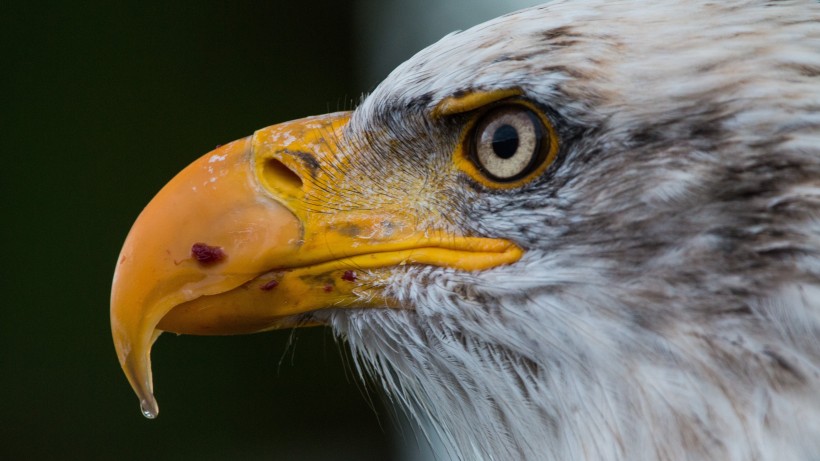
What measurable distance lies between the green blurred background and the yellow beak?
8.91 feet

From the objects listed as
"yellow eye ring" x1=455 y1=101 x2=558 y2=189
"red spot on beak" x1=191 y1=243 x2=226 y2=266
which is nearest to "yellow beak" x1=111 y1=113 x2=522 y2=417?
"red spot on beak" x1=191 y1=243 x2=226 y2=266

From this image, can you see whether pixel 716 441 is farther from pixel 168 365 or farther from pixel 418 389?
pixel 168 365

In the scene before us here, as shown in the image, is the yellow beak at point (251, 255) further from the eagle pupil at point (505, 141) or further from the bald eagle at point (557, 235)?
the eagle pupil at point (505, 141)

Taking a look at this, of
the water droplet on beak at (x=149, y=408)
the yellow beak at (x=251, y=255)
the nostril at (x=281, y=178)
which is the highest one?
the nostril at (x=281, y=178)

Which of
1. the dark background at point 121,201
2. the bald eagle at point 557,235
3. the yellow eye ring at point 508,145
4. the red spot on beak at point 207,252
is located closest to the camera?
the bald eagle at point 557,235

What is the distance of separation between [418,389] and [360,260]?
0.38 metres

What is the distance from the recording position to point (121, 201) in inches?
179

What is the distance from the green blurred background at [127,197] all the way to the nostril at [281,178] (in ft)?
8.76

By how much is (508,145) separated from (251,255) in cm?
50

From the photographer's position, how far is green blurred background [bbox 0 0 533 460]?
4.54m

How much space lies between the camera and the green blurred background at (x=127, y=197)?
14.9 feet

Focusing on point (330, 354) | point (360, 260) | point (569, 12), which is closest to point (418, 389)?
point (360, 260)

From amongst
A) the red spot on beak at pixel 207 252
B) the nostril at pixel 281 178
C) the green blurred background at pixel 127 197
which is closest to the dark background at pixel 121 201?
the green blurred background at pixel 127 197

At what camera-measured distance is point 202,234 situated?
1728 mm
